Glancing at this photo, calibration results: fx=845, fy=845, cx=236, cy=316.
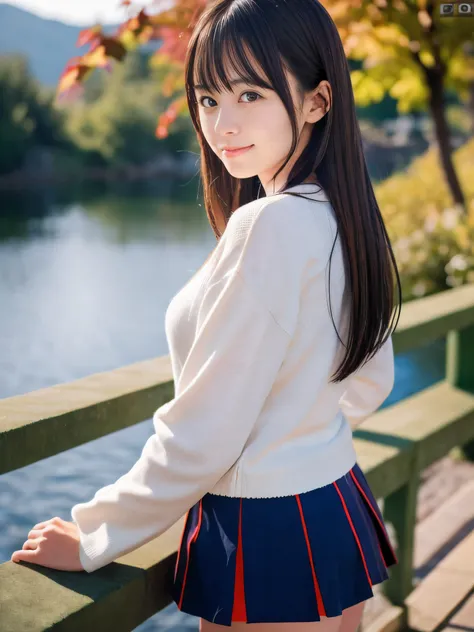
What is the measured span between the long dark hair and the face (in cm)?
1

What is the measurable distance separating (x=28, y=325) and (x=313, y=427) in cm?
681

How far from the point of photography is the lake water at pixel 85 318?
9.24 ft

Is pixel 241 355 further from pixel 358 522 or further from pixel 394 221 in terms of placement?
pixel 394 221

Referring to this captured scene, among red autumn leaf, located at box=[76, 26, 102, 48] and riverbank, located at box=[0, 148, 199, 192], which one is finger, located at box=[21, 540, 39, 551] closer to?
red autumn leaf, located at box=[76, 26, 102, 48]

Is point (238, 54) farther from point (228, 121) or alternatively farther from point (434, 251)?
point (434, 251)

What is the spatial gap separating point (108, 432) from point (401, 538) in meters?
1.16

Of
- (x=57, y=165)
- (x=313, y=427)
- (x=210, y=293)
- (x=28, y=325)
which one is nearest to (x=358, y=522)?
(x=313, y=427)

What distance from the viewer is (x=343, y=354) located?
4.01 ft

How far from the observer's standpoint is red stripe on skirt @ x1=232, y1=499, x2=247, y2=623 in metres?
1.15

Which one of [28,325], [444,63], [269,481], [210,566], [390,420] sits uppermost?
[444,63]

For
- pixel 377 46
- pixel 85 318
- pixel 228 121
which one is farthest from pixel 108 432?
pixel 85 318

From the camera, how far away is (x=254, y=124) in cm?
116

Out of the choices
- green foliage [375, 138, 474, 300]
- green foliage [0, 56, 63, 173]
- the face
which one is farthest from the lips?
green foliage [0, 56, 63, 173]

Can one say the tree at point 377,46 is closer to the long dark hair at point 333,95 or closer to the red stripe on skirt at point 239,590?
the long dark hair at point 333,95
